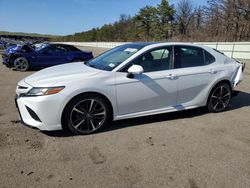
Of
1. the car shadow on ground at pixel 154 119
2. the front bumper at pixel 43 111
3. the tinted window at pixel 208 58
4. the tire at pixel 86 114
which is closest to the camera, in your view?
the front bumper at pixel 43 111

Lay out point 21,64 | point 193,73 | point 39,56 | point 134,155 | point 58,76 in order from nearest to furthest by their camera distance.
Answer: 1. point 134,155
2. point 58,76
3. point 193,73
4. point 21,64
5. point 39,56

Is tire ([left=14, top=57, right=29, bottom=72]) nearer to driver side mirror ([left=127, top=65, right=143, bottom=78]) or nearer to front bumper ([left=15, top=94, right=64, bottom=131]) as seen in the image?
front bumper ([left=15, top=94, right=64, bottom=131])

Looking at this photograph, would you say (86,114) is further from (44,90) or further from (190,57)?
(190,57)

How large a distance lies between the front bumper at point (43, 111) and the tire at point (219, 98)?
10.7 ft

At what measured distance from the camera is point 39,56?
1235 cm

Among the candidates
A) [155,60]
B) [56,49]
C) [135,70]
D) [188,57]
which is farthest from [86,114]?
[56,49]

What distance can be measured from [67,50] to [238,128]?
1013 centimetres

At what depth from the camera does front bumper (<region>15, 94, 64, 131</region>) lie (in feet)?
12.7

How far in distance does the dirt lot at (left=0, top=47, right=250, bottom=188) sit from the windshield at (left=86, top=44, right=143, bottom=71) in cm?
111

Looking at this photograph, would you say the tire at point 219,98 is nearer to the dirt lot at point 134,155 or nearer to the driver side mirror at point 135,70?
A: the dirt lot at point 134,155

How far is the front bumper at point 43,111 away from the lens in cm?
388

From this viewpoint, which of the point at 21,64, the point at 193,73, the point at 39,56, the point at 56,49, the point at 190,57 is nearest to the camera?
the point at 193,73

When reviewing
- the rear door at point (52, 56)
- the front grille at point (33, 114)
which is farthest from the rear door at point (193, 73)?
the rear door at point (52, 56)

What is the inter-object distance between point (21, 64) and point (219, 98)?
31.9ft
